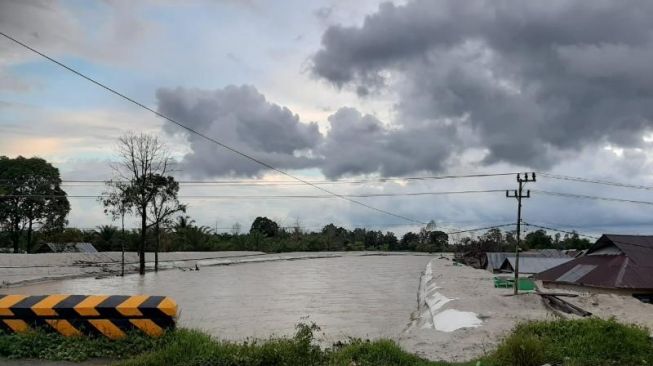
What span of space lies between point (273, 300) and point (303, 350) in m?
18.3

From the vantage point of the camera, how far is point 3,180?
47281 mm

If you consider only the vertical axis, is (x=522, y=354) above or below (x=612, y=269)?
above

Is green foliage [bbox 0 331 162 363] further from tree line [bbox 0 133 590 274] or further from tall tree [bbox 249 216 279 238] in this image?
tall tree [bbox 249 216 279 238]

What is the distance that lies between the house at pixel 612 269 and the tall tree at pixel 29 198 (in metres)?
39.7

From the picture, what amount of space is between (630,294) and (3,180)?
46.6m

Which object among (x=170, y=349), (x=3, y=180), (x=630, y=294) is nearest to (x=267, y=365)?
(x=170, y=349)

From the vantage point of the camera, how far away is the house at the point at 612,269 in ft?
96.1

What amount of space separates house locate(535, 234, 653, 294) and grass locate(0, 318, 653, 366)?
21.4 meters

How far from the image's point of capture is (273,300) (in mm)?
26406

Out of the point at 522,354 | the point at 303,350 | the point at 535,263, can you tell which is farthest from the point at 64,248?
the point at 522,354

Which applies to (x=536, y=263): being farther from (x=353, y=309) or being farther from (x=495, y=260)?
(x=353, y=309)

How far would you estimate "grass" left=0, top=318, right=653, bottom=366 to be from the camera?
8.30 metres

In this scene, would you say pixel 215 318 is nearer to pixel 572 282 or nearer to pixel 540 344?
pixel 540 344

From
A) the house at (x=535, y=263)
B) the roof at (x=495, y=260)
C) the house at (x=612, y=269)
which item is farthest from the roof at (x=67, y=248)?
the roof at (x=495, y=260)
